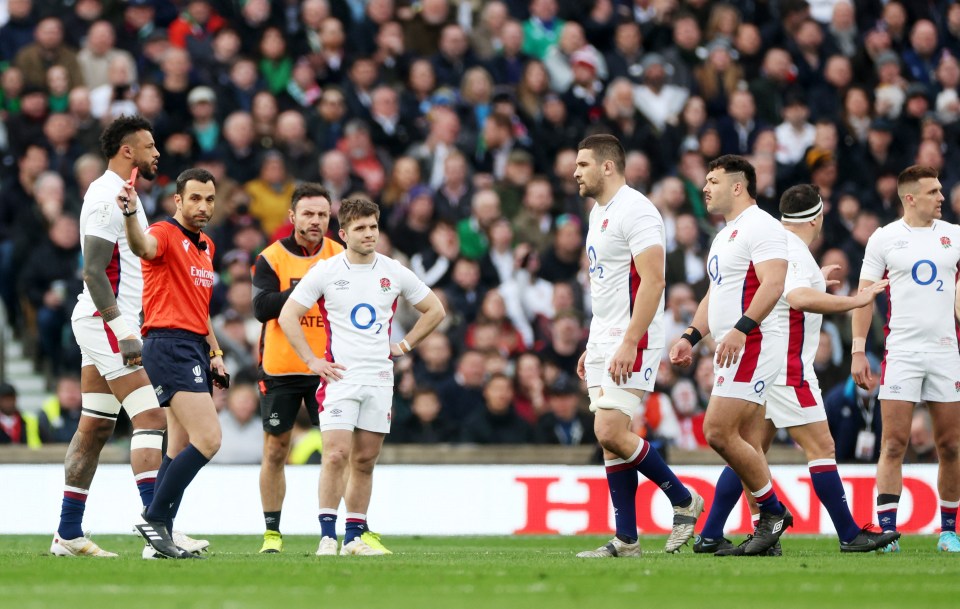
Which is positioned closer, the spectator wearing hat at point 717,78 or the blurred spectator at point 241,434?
the blurred spectator at point 241,434

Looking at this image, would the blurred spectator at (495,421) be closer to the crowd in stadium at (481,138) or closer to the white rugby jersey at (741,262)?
the crowd in stadium at (481,138)

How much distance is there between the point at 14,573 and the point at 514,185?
10.2m

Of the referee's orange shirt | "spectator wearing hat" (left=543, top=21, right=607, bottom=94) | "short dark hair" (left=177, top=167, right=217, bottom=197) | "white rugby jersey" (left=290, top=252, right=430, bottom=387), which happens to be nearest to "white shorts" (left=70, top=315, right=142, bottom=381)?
the referee's orange shirt

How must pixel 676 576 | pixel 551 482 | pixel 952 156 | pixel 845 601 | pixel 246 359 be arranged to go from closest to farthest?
1. pixel 845 601
2. pixel 676 576
3. pixel 551 482
4. pixel 246 359
5. pixel 952 156

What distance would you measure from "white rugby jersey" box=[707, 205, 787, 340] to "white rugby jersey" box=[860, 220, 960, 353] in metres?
1.31

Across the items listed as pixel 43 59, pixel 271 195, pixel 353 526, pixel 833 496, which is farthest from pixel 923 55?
pixel 353 526

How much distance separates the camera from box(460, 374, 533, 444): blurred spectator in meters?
15.4

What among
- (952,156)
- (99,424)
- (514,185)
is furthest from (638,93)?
(99,424)

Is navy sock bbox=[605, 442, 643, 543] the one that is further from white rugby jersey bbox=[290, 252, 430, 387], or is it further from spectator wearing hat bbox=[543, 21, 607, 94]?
spectator wearing hat bbox=[543, 21, 607, 94]

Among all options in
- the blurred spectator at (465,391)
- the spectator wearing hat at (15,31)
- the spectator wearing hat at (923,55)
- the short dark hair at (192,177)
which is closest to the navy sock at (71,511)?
the short dark hair at (192,177)

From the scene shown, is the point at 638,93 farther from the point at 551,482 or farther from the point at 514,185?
the point at 551,482

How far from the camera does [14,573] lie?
8414 mm

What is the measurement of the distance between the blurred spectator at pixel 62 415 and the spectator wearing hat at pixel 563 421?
465 cm

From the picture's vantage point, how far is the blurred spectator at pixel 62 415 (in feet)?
50.4
